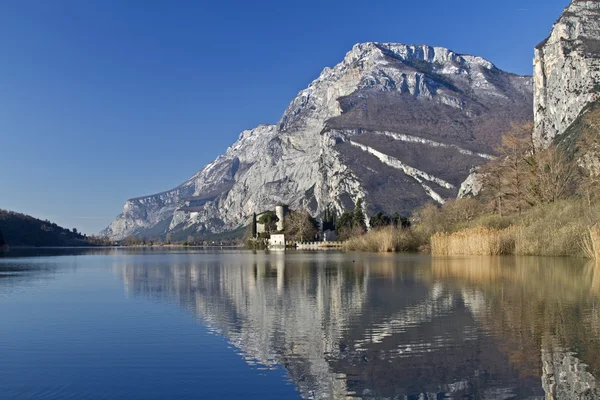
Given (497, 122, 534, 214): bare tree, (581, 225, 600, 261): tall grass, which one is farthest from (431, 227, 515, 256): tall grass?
(581, 225, 600, 261): tall grass

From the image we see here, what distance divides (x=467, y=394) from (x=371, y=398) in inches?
50.9

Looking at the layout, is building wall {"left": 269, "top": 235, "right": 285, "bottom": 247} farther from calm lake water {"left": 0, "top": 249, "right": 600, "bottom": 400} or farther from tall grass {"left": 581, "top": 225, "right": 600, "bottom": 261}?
calm lake water {"left": 0, "top": 249, "right": 600, "bottom": 400}

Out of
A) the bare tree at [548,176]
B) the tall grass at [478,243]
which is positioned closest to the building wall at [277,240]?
the bare tree at [548,176]

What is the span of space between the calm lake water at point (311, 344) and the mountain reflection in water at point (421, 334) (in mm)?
33

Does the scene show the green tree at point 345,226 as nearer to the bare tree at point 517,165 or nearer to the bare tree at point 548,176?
the bare tree at point 517,165

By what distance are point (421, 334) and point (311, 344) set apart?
2348 mm

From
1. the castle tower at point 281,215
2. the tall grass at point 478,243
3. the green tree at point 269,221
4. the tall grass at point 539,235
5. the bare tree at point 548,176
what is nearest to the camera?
the tall grass at point 539,235

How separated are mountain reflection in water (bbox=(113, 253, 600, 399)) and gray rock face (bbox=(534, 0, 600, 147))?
120 metres

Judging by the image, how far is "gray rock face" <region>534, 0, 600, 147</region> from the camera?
133 m

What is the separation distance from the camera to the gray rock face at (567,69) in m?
133

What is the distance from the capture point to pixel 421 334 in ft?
38.2

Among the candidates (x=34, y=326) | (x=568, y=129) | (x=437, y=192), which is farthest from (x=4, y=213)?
(x=34, y=326)

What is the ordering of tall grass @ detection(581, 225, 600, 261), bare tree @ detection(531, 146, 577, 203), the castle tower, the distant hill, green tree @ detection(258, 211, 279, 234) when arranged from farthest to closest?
the distant hill → green tree @ detection(258, 211, 279, 234) → the castle tower → bare tree @ detection(531, 146, 577, 203) → tall grass @ detection(581, 225, 600, 261)

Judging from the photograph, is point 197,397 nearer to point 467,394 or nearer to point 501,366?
point 467,394
